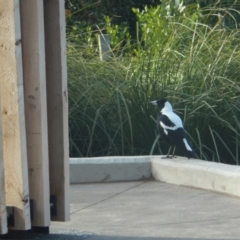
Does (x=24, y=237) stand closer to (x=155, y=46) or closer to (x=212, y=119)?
(x=212, y=119)

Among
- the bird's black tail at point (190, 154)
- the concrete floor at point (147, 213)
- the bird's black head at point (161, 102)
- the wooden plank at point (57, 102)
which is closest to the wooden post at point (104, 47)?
the bird's black head at point (161, 102)

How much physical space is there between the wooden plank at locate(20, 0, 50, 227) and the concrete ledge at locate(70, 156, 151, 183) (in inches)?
98.0

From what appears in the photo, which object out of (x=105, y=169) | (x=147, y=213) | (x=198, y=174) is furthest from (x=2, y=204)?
(x=105, y=169)

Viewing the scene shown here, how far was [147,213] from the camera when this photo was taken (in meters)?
5.92

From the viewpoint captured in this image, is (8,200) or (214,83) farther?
(214,83)

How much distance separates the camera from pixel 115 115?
335 inches

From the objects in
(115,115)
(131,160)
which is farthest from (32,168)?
(115,115)

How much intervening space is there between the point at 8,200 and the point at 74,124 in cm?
394

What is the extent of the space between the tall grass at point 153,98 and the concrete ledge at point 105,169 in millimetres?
858

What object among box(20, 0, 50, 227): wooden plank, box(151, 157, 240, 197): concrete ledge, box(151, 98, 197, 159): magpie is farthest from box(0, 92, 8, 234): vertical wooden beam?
box(151, 98, 197, 159): magpie

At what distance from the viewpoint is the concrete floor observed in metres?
5.23

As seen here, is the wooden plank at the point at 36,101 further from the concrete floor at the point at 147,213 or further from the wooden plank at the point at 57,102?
the concrete floor at the point at 147,213

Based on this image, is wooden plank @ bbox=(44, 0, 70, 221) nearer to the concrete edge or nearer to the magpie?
the concrete edge

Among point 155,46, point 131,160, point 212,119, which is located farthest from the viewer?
point 155,46
